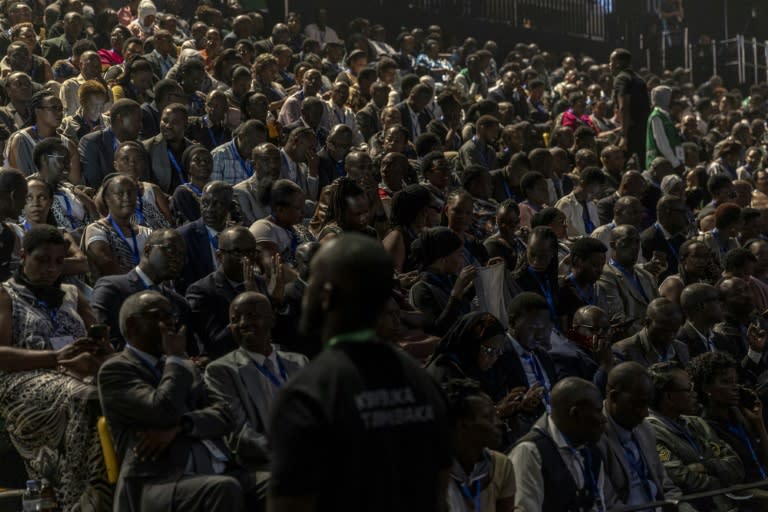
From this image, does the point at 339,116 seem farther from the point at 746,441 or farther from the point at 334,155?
the point at 746,441

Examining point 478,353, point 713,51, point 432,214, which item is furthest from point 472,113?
point 713,51

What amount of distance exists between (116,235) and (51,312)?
1.83 metres

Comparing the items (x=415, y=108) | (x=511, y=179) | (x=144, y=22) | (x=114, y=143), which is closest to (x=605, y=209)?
(x=511, y=179)

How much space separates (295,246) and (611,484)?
2974mm

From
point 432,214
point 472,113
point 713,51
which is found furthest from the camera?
point 713,51

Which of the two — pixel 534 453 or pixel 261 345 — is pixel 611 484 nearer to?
pixel 534 453

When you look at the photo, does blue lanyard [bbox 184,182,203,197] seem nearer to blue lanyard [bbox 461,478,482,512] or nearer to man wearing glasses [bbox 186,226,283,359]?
man wearing glasses [bbox 186,226,283,359]

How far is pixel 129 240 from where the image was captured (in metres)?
8.55

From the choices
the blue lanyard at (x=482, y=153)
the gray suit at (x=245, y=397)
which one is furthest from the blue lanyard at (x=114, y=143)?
the gray suit at (x=245, y=397)

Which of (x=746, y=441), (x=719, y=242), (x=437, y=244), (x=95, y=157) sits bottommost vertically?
(x=746, y=441)

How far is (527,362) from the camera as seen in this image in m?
7.71

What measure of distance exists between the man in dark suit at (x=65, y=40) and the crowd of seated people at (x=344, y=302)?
0.03m

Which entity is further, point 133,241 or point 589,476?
point 133,241

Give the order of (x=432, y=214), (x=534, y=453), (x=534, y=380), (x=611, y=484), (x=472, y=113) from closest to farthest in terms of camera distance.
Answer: (x=534, y=453), (x=611, y=484), (x=534, y=380), (x=432, y=214), (x=472, y=113)
